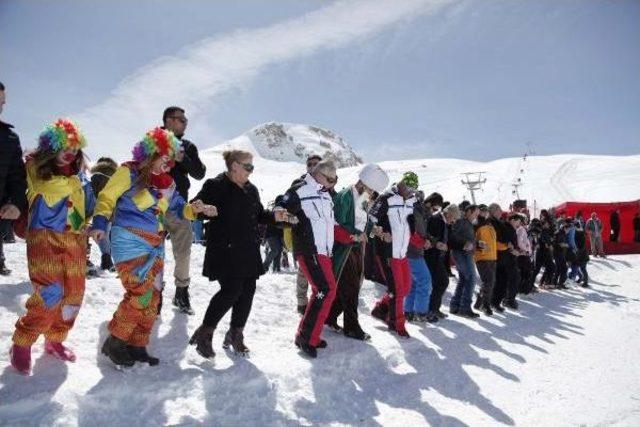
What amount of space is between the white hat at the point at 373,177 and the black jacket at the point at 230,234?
6.13 ft

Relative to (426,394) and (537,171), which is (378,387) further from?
(537,171)

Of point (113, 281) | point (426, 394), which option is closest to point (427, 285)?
point (426, 394)

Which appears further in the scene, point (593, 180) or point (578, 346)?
point (593, 180)

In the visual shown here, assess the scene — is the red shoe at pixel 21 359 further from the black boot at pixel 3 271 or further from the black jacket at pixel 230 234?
the black boot at pixel 3 271

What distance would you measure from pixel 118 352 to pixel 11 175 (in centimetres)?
163

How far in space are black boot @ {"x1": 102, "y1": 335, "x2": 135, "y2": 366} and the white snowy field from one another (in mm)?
90

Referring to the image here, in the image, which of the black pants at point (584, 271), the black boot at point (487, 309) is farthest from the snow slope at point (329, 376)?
the black pants at point (584, 271)

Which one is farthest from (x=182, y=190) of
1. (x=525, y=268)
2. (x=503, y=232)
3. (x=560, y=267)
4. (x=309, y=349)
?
(x=560, y=267)

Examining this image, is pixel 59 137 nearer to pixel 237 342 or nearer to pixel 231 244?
pixel 231 244

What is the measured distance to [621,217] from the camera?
23047 mm

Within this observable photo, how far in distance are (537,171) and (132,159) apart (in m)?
→ 56.7

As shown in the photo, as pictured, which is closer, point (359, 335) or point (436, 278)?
point (359, 335)

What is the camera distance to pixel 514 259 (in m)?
9.84

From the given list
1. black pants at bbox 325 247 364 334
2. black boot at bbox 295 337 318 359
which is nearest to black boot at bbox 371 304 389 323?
black pants at bbox 325 247 364 334
